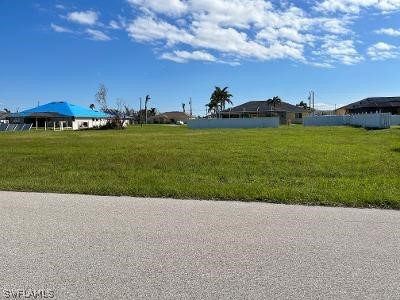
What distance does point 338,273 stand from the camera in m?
3.95

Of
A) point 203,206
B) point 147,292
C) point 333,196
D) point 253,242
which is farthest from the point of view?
point 333,196

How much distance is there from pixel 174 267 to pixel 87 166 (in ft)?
28.6

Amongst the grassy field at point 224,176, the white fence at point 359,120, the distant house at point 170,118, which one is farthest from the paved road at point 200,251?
the distant house at point 170,118

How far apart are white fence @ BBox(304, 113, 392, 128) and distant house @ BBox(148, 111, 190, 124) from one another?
68555 millimetres

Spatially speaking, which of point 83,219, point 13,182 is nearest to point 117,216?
point 83,219

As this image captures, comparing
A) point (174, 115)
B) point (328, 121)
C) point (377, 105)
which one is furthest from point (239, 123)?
point (174, 115)

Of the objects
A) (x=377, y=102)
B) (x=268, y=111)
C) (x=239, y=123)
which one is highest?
(x=377, y=102)

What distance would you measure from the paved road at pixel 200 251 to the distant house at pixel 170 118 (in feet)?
405

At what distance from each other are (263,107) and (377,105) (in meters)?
25.3

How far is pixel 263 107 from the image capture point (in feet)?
303

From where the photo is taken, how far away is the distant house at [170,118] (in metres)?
137

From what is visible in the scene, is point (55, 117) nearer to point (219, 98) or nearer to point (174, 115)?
point (219, 98)

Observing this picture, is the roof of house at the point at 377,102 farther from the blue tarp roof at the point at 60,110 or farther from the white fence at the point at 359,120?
the blue tarp roof at the point at 60,110

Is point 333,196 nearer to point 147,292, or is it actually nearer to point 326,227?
point 326,227
